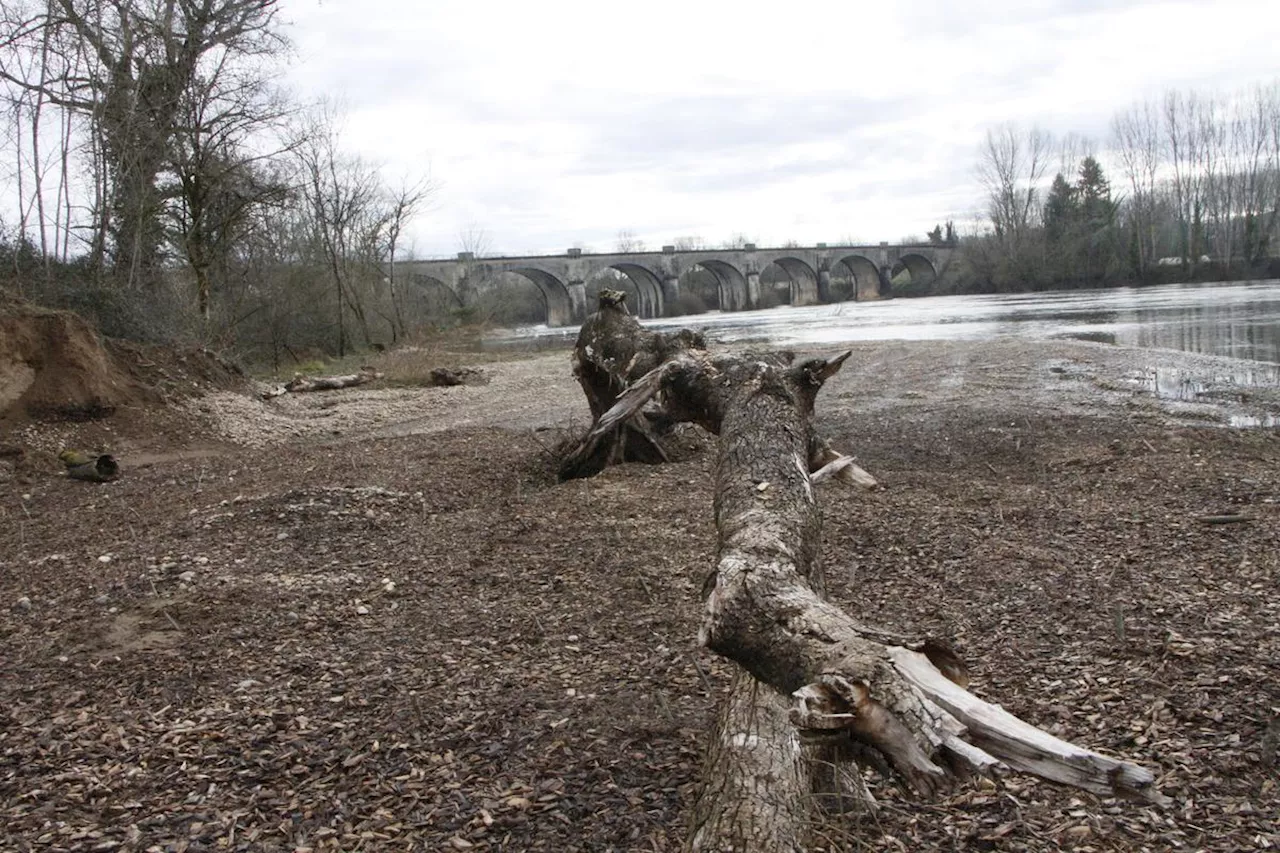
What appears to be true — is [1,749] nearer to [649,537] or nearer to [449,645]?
[449,645]

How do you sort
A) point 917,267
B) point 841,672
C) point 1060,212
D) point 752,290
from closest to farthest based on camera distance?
point 841,672, point 1060,212, point 752,290, point 917,267

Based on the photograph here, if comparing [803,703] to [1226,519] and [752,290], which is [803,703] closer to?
[1226,519]

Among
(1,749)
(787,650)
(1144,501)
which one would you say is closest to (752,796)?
(787,650)

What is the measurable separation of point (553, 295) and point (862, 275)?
35974mm

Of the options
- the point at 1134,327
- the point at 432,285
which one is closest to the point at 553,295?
the point at 432,285

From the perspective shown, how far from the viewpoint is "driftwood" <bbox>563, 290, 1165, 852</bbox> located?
2.08 m

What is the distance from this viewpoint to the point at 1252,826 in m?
2.69

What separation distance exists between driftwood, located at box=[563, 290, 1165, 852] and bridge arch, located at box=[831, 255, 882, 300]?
88.6 metres

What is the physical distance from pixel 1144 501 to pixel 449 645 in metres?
4.82

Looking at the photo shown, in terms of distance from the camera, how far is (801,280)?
9012 cm

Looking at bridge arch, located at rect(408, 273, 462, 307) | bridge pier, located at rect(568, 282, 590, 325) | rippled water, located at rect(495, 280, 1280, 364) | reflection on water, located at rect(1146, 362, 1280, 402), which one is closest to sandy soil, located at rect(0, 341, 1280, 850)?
reflection on water, located at rect(1146, 362, 1280, 402)

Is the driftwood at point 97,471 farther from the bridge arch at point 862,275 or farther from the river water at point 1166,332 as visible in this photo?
the bridge arch at point 862,275

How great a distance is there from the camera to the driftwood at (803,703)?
6.84 ft

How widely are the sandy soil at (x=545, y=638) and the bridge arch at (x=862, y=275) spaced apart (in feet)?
274
